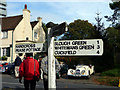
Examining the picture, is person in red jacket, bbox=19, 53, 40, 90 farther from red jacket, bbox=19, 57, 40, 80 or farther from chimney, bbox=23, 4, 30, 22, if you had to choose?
chimney, bbox=23, 4, 30, 22

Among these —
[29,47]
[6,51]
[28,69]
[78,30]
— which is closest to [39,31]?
[6,51]

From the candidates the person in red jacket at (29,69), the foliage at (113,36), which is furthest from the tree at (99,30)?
the person in red jacket at (29,69)

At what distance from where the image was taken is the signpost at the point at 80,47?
4586 millimetres

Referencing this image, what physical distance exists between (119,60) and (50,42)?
89.5 feet

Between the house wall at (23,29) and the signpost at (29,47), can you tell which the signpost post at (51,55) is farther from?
the house wall at (23,29)

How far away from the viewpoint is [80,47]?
4730mm

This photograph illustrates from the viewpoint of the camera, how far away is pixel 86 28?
156 ft

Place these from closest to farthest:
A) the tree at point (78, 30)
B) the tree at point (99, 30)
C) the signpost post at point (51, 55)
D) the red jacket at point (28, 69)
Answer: the signpost post at point (51, 55) < the red jacket at point (28, 69) < the tree at point (99, 30) < the tree at point (78, 30)

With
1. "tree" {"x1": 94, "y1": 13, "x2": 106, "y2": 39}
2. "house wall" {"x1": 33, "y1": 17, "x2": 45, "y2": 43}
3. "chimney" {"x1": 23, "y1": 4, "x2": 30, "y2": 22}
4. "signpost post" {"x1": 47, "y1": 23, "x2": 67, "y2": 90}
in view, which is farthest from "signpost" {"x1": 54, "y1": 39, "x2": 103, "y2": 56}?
"house wall" {"x1": 33, "y1": 17, "x2": 45, "y2": 43}

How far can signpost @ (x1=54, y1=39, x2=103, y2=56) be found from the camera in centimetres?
459

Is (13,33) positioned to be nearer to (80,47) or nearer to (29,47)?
(29,47)

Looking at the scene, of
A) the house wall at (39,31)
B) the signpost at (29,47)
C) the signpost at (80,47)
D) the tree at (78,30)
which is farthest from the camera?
the tree at (78,30)

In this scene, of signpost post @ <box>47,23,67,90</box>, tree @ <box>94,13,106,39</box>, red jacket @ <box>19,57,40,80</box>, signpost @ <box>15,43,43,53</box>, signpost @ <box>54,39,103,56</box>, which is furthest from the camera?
tree @ <box>94,13,106,39</box>

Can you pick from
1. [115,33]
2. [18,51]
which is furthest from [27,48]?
[115,33]
